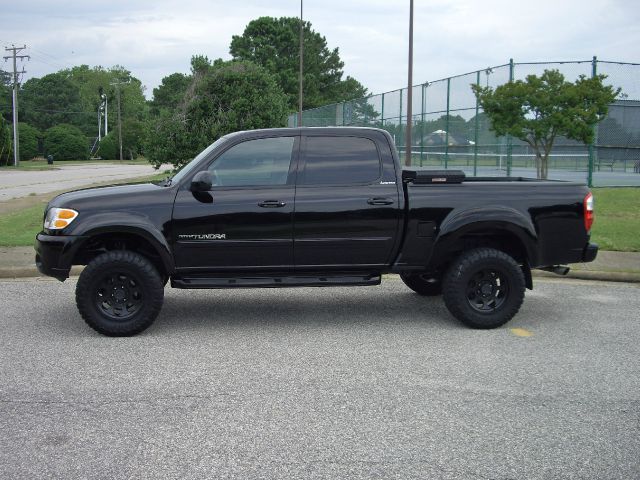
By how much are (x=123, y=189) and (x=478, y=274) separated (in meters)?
3.41

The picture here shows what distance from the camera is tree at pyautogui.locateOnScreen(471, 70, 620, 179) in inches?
646

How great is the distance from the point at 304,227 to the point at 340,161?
2.48 ft

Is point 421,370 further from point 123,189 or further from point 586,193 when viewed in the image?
point 123,189

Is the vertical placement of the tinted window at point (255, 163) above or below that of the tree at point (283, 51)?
below

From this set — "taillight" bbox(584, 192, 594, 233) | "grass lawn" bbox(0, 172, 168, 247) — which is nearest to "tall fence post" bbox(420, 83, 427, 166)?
"grass lawn" bbox(0, 172, 168, 247)

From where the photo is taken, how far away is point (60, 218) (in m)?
6.62

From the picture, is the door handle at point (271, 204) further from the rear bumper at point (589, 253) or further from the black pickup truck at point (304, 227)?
the rear bumper at point (589, 253)

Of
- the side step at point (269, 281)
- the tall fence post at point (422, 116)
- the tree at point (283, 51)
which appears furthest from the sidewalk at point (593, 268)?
the tree at point (283, 51)

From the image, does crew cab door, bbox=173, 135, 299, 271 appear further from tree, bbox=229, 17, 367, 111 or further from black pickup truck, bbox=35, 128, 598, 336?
tree, bbox=229, 17, 367, 111

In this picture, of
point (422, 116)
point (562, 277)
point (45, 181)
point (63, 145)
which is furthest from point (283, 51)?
point (562, 277)

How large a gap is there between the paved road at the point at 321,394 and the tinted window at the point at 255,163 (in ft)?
4.59

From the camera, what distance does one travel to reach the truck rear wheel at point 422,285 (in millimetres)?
8352

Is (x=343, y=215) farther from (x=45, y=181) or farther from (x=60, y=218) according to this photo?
(x=45, y=181)

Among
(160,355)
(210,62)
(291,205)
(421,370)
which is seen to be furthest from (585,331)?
(210,62)
